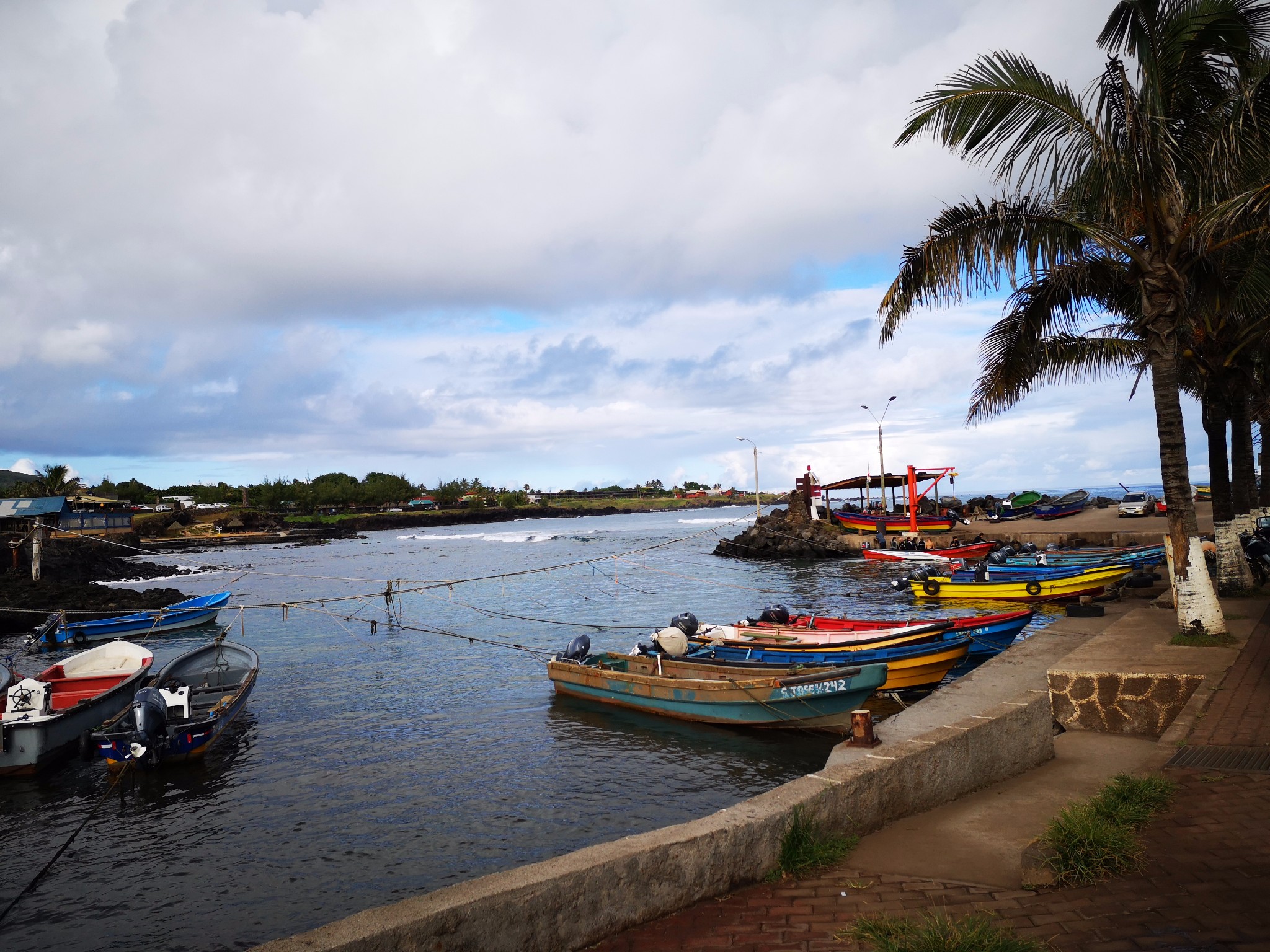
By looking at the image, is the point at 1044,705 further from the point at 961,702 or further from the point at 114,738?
the point at 114,738

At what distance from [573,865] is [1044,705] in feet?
16.3

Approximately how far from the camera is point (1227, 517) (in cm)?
1453

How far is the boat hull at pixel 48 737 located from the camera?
14.1m

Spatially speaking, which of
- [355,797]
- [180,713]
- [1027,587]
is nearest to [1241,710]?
[355,797]

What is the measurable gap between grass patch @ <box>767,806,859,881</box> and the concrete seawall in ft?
0.19

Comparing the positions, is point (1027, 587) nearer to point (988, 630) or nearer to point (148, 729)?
point (988, 630)

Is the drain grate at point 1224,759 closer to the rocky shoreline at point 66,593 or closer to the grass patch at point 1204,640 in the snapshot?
the grass patch at point 1204,640

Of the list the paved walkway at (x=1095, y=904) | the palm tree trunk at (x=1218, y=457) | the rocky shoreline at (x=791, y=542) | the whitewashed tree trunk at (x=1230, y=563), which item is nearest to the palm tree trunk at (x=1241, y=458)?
the palm tree trunk at (x=1218, y=457)

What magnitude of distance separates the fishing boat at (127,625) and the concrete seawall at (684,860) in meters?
27.9

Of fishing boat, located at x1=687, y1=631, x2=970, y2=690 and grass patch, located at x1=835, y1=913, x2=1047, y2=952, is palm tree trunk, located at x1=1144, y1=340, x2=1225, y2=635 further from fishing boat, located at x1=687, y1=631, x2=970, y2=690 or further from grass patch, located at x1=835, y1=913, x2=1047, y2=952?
grass patch, located at x1=835, y1=913, x2=1047, y2=952

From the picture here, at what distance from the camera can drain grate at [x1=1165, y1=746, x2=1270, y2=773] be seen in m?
6.07

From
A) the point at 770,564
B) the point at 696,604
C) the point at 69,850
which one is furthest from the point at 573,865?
the point at 770,564

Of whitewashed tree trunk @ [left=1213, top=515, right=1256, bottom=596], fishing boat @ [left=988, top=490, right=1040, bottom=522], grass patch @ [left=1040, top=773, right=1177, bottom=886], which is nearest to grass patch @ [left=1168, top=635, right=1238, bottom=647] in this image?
whitewashed tree trunk @ [left=1213, top=515, right=1256, bottom=596]

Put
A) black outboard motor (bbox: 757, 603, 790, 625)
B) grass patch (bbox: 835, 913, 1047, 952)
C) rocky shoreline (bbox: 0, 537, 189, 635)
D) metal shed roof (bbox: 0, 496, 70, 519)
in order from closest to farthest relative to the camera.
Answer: grass patch (bbox: 835, 913, 1047, 952), black outboard motor (bbox: 757, 603, 790, 625), rocky shoreline (bbox: 0, 537, 189, 635), metal shed roof (bbox: 0, 496, 70, 519)
